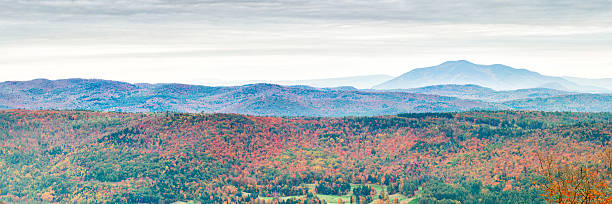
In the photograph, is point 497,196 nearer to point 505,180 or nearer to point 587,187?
point 505,180

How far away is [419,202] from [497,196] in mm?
25597

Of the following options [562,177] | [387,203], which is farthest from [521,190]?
[562,177]

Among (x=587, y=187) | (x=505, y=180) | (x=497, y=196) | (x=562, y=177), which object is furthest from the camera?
(x=505, y=180)

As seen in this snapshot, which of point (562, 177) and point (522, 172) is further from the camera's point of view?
point (522, 172)

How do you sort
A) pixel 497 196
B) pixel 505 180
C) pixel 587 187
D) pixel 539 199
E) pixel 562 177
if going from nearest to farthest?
pixel 587 187 < pixel 562 177 < pixel 539 199 < pixel 497 196 < pixel 505 180

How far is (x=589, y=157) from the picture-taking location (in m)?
188

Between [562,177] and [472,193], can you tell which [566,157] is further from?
[562,177]

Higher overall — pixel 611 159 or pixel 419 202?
pixel 611 159

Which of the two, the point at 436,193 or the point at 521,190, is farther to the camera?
the point at 436,193

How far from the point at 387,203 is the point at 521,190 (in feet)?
144

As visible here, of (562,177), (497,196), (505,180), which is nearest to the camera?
(562,177)

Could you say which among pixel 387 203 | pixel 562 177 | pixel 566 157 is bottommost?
pixel 387 203

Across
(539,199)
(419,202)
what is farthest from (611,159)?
(419,202)

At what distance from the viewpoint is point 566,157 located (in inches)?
7653
